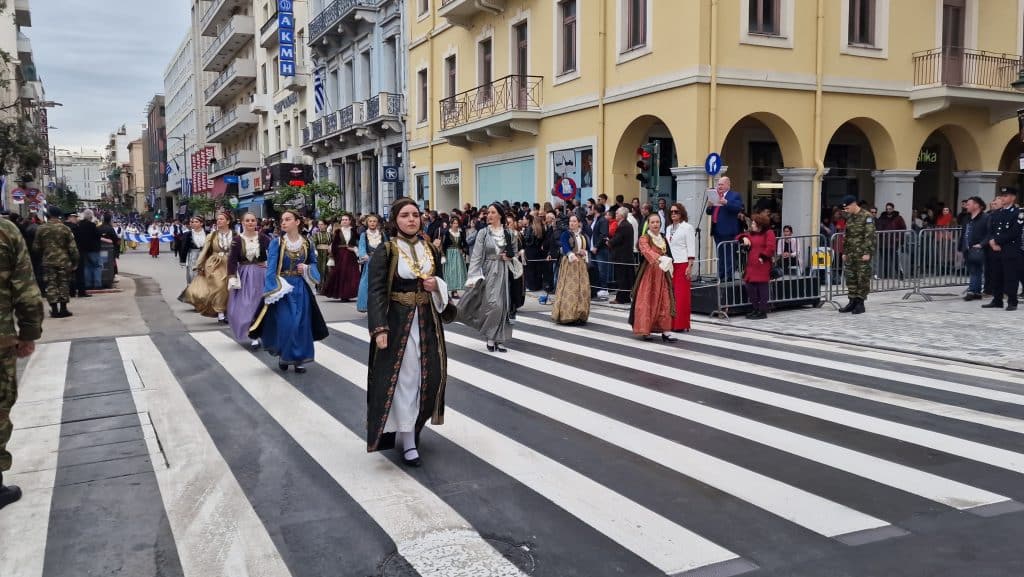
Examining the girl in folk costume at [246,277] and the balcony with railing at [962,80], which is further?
the balcony with railing at [962,80]

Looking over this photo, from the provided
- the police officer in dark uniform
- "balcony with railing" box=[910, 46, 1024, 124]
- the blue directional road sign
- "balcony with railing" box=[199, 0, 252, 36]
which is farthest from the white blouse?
"balcony with railing" box=[199, 0, 252, 36]

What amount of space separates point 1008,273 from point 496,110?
13.8m

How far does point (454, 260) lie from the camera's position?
16547mm

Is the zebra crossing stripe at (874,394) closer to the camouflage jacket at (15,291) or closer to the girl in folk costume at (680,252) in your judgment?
the girl in folk costume at (680,252)

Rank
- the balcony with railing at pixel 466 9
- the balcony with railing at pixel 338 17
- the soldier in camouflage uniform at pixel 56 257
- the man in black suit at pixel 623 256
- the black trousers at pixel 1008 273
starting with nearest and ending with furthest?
the black trousers at pixel 1008 273 < the soldier in camouflage uniform at pixel 56 257 < the man in black suit at pixel 623 256 < the balcony with railing at pixel 466 9 < the balcony with railing at pixel 338 17

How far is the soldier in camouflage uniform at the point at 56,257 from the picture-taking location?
46.3 ft

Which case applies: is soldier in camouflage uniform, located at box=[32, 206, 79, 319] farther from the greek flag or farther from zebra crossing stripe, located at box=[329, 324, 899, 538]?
the greek flag

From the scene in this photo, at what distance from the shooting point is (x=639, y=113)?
61.1ft

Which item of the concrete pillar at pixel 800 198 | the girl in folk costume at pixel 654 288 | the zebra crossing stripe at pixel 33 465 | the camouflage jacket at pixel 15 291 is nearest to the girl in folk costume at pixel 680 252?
the girl in folk costume at pixel 654 288

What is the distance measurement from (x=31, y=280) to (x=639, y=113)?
50.2 ft

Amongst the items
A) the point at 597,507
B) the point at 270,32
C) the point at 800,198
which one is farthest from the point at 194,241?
the point at 270,32

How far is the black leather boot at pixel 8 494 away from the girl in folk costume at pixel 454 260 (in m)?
11.6

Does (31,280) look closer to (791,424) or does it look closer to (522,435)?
(522,435)

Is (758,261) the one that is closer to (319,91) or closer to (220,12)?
(319,91)
